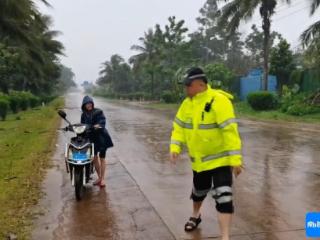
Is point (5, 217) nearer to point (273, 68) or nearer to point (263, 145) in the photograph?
point (263, 145)

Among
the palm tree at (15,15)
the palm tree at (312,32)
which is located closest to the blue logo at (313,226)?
the palm tree at (15,15)

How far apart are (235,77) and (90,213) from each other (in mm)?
33056

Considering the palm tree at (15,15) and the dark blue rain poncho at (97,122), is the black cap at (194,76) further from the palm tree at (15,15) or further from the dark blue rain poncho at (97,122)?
the palm tree at (15,15)

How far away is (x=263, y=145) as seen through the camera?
1261 centimetres

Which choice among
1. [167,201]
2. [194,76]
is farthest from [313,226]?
[167,201]

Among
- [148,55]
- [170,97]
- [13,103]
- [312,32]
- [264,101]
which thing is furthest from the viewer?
[148,55]

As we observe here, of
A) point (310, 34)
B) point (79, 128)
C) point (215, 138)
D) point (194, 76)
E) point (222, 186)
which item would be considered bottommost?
A: point (222, 186)

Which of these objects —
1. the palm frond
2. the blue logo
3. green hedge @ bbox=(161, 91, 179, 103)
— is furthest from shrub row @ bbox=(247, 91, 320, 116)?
the blue logo

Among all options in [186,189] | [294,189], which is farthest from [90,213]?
[294,189]

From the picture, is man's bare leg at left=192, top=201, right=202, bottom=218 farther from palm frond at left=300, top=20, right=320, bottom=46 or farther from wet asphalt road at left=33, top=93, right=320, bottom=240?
palm frond at left=300, top=20, right=320, bottom=46

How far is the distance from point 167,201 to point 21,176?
309 cm

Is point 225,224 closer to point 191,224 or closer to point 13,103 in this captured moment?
point 191,224

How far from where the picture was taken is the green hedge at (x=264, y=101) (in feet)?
87.9

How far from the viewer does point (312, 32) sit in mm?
22906
